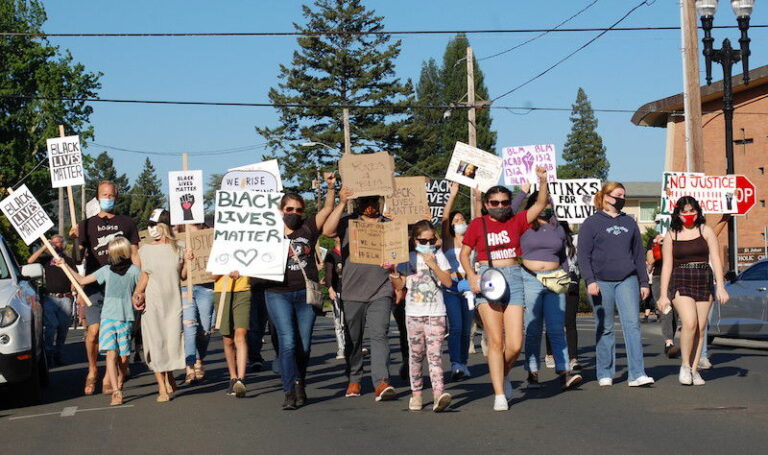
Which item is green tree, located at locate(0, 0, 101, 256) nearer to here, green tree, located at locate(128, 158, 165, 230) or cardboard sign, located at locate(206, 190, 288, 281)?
cardboard sign, located at locate(206, 190, 288, 281)

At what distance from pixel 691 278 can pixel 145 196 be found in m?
146

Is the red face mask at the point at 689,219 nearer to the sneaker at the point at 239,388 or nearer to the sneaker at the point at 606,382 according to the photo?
the sneaker at the point at 606,382

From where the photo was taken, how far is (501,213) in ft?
33.7

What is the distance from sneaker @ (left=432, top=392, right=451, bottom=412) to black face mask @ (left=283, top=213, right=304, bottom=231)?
226 centimetres

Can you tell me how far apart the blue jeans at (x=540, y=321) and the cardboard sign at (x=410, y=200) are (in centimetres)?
221

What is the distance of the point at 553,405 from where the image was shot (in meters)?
10.4

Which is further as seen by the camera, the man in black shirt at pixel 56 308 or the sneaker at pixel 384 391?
the man in black shirt at pixel 56 308

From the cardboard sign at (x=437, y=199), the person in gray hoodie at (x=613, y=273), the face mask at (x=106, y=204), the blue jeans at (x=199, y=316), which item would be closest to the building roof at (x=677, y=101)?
the cardboard sign at (x=437, y=199)

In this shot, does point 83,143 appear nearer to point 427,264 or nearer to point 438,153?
point 438,153

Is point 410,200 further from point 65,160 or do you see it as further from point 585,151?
point 585,151

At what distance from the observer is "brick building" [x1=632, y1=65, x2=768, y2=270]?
166 feet

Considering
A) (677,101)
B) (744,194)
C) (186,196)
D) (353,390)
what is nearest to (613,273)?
(353,390)

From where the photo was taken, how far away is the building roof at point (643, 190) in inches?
3836

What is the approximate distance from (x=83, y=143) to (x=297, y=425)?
166 feet
